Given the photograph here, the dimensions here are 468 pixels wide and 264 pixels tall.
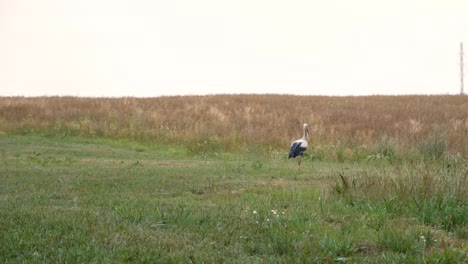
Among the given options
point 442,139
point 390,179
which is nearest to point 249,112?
point 442,139

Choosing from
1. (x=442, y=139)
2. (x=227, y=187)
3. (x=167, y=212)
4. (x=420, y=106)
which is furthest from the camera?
(x=420, y=106)

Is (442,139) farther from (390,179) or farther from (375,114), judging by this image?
(375,114)

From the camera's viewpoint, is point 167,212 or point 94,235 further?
point 167,212

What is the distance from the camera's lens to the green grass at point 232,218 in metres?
6.47

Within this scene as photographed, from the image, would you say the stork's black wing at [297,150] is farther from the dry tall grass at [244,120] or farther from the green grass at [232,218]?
the dry tall grass at [244,120]

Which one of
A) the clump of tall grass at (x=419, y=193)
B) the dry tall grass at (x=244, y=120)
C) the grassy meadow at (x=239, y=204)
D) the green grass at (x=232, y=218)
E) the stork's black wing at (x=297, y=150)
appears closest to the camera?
the green grass at (x=232, y=218)

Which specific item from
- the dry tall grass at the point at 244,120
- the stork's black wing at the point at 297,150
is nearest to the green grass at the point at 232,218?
the stork's black wing at the point at 297,150

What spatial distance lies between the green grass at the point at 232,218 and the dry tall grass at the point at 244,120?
10.8m

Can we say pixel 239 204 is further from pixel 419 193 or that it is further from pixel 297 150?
pixel 297 150

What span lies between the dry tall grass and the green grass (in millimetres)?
10775

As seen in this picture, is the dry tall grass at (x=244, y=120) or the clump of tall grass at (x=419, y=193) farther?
the dry tall grass at (x=244, y=120)

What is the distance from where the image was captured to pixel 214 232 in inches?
294

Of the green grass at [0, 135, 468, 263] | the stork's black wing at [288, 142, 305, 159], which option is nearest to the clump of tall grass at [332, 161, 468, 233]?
the green grass at [0, 135, 468, 263]

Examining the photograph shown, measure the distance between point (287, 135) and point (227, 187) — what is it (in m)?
13.2
